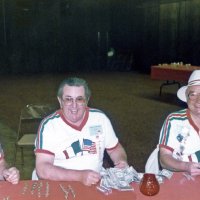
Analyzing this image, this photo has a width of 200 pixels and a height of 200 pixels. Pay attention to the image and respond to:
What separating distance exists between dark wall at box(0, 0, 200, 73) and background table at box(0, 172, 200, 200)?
45.1 ft

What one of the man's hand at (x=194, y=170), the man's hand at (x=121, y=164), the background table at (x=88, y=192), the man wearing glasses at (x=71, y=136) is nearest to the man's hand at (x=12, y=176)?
the background table at (x=88, y=192)

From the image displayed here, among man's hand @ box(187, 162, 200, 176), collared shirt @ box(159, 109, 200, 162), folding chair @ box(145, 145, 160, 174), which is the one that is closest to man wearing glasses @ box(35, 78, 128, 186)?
folding chair @ box(145, 145, 160, 174)

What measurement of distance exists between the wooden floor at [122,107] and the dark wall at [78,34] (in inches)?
130

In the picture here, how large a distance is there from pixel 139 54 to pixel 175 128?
15208mm

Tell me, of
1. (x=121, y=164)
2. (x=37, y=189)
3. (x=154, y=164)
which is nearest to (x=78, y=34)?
(x=154, y=164)

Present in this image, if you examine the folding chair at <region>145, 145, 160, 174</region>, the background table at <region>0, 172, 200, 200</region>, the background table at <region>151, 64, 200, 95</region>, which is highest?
the background table at <region>0, 172, 200, 200</region>

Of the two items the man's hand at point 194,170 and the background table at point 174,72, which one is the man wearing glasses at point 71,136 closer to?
the man's hand at point 194,170

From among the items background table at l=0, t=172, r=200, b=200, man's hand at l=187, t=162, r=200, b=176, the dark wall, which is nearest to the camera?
background table at l=0, t=172, r=200, b=200

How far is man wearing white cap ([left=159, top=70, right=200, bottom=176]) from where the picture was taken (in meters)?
2.43

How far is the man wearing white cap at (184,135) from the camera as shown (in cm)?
243

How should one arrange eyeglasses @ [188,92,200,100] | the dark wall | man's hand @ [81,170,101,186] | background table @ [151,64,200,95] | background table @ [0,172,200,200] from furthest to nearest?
the dark wall
background table @ [151,64,200,95]
eyeglasses @ [188,92,200,100]
man's hand @ [81,170,101,186]
background table @ [0,172,200,200]

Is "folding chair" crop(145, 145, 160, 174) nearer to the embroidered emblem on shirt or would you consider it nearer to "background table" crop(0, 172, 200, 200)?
the embroidered emblem on shirt

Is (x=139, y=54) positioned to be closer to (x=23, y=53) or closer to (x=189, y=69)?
(x=23, y=53)

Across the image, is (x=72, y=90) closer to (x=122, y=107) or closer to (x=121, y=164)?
(x=121, y=164)
